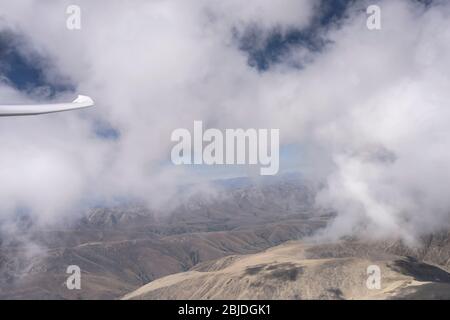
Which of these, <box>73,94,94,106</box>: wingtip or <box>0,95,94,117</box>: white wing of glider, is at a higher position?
<box>73,94,94,106</box>: wingtip

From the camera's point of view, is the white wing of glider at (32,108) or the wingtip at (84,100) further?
the wingtip at (84,100)

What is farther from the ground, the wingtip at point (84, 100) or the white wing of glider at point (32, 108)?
the wingtip at point (84, 100)

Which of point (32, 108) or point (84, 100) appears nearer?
point (32, 108)

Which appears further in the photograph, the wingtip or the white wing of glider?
the wingtip
